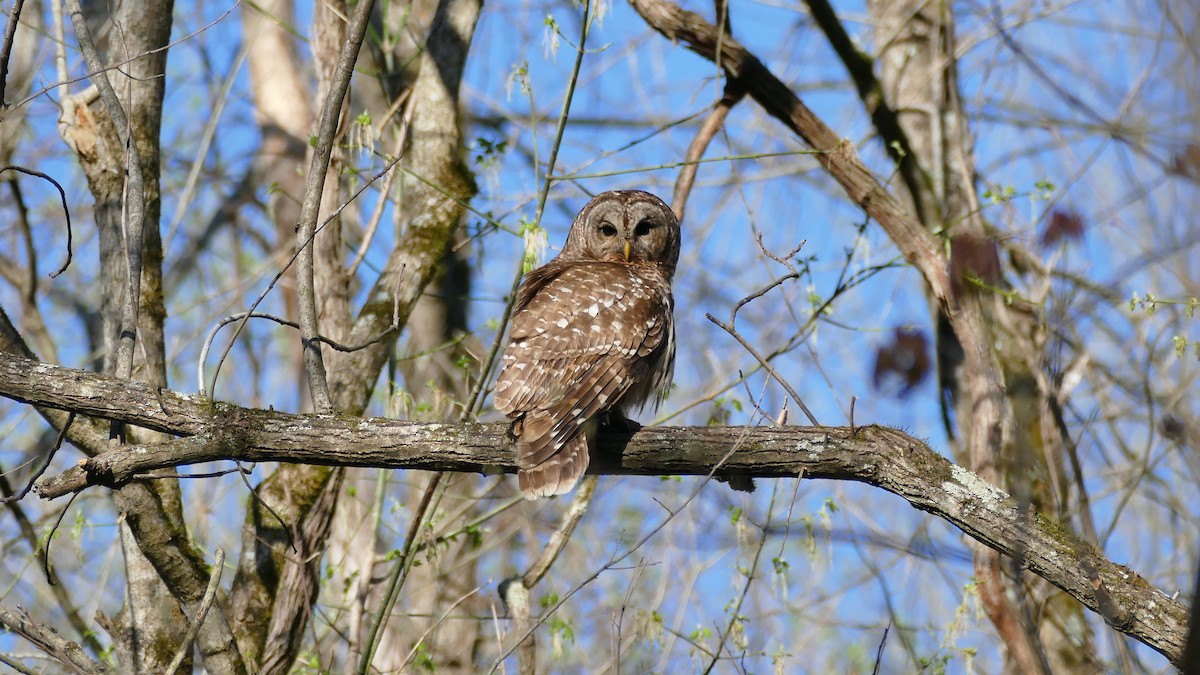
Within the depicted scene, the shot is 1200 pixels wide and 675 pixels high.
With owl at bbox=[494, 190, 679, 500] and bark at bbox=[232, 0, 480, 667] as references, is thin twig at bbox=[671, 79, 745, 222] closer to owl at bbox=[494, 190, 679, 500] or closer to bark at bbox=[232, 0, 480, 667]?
owl at bbox=[494, 190, 679, 500]

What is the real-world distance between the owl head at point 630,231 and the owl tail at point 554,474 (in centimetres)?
211

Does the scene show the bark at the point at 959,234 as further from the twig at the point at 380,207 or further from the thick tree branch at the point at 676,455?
the twig at the point at 380,207

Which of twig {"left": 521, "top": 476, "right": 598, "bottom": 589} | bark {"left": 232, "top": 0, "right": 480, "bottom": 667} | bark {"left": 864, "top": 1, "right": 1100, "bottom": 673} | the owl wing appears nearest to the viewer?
the owl wing

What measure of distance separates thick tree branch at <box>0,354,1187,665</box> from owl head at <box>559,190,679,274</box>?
246 centimetres

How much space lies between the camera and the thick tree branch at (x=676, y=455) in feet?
13.2

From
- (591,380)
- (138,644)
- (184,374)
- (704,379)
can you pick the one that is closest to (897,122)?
(704,379)

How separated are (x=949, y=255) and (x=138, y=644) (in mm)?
4863

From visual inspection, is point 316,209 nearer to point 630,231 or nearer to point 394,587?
point 394,587

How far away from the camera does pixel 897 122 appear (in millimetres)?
8398

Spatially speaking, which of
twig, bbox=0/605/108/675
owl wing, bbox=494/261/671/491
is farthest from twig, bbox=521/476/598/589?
twig, bbox=0/605/108/675

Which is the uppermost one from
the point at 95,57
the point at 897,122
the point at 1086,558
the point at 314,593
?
the point at 897,122

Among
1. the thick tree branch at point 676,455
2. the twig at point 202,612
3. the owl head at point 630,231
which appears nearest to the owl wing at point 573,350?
the thick tree branch at point 676,455

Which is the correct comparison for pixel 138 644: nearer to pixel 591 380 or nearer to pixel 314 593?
pixel 314 593

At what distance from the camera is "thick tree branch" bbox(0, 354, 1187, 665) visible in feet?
13.2
